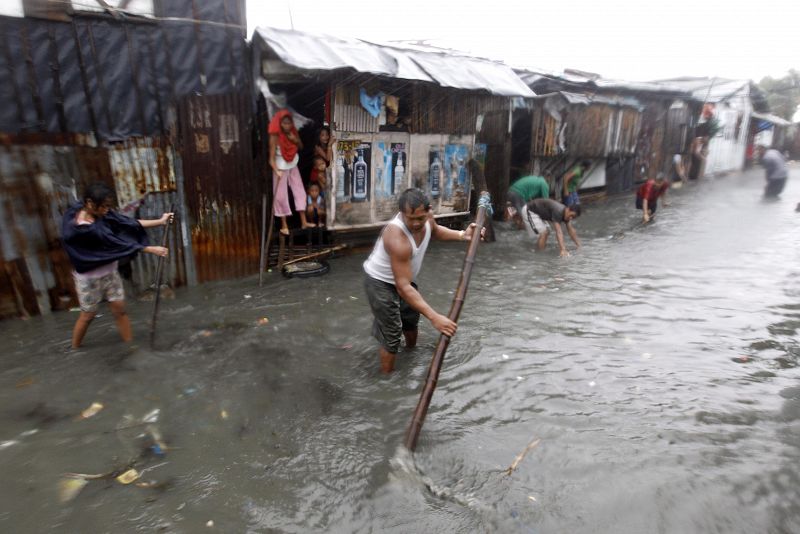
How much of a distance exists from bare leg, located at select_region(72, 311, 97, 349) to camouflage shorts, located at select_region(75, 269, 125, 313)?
0.06 metres

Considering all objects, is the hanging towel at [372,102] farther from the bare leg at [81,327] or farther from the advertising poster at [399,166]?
the bare leg at [81,327]

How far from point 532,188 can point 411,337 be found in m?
5.84

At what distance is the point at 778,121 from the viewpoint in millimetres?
24453

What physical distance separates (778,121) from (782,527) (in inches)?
1141

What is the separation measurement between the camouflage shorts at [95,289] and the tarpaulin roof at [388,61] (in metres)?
3.14

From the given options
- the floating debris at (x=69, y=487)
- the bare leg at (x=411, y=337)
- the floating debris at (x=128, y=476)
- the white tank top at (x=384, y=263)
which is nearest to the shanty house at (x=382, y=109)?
the white tank top at (x=384, y=263)

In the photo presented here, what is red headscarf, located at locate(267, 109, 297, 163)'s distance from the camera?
6.45 meters

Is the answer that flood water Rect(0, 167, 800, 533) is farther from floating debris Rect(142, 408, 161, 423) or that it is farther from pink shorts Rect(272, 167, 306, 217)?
pink shorts Rect(272, 167, 306, 217)

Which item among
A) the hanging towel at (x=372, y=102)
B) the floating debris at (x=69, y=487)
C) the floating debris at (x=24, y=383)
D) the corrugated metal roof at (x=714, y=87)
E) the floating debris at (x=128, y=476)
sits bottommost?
the floating debris at (x=128, y=476)

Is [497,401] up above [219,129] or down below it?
below

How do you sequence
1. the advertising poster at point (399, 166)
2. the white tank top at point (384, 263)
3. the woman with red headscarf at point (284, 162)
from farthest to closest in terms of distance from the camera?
the advertising poster at point (399, 166) → the woman with red headscarf at point (284, 162) → the white tank top at point (384, 263)

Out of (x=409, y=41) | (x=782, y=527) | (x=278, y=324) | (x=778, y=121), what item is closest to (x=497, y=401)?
(x=782, y=527)

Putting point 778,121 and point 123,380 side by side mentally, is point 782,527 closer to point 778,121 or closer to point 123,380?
point 123,380

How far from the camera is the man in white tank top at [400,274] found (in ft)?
12.3
